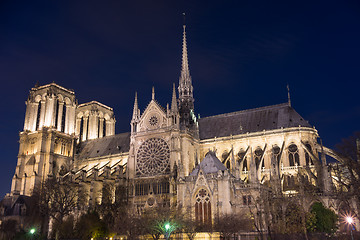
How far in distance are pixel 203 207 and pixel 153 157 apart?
620 inches

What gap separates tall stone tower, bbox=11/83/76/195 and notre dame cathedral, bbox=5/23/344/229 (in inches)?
6.5

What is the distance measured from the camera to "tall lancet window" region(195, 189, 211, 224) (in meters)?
35.2

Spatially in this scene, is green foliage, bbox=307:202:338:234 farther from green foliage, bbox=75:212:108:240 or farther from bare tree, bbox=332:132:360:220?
green foliage, bbox=75:212:108:240

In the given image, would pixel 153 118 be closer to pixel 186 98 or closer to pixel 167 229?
pixel 186 98

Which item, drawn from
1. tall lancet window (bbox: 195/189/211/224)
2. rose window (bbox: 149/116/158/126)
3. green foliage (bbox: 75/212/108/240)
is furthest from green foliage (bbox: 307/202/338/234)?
rose window (bbox: 149/116/158/126)

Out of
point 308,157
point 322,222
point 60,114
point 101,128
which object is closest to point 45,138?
point 60,114

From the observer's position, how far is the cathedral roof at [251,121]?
50.4 meters

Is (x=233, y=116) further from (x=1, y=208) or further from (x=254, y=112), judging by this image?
(x=1, y=208)

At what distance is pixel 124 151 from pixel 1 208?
19801 mm

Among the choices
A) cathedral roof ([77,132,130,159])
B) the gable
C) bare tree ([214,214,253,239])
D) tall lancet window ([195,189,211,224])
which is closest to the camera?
bare tree ([214,214,253,239])

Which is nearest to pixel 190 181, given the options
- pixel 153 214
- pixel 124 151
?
pixel 153 214

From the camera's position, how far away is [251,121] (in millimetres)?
53844

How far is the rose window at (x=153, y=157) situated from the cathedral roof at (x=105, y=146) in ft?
34.4

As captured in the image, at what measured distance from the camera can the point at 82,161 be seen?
64.6 metres
